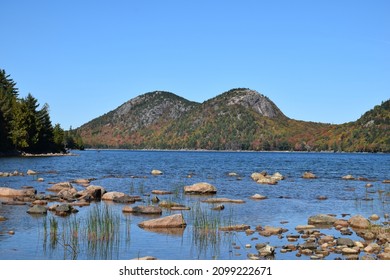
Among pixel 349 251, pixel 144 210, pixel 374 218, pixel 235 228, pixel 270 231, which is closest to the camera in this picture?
pixel 349 251

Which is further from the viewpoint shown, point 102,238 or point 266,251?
point 102,238

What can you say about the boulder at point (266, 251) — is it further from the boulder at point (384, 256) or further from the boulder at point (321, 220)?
the boulder at point (321, 220)

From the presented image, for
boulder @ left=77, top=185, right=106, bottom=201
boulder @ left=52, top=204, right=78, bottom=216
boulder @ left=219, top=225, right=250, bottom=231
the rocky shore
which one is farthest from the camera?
boulder @ left=77, top=185, right=106, bottom=201

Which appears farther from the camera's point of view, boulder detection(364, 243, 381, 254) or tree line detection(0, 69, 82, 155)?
tree line detection(0, 69, 82, 155)

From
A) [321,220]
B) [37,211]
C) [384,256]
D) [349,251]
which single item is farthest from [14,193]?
[384,256]

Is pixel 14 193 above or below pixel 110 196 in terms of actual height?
above

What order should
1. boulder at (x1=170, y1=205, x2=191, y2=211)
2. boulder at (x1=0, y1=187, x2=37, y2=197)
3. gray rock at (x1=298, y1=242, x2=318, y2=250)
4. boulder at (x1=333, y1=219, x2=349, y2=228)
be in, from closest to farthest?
1. gray rock at (x1=298, y1=242, x2=318, y2=250)
2. boulder at (x1=333, y1=219, x2=349, y2=228)
3. boulder at (x1=170, y1=205, x2=191, y2=211)
4. boulder at (x1=0, y1=187, x2=37, y2=197)

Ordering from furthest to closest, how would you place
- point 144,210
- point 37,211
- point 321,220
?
point 144,210 → point 37,211 → point 321,220

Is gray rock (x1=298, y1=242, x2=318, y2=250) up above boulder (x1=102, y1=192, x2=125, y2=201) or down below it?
below

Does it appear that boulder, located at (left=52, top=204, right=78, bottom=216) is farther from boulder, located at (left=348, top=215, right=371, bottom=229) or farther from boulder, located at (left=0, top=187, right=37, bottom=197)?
boulder, located at (left=348, top=215, right=371, bottom=229)

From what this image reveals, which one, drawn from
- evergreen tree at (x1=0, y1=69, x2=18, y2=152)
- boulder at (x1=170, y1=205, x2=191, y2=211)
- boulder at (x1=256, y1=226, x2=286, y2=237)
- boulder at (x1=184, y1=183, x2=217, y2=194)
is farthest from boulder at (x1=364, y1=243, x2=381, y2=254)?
evergreen tree at (x1=0, y1=69, x2=18, y2=152)

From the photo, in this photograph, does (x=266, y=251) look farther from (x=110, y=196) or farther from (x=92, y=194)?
(x=92, y=194)

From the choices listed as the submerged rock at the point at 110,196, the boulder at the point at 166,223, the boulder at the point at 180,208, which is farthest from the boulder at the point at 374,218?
the submerged rock at the point at 110,196
